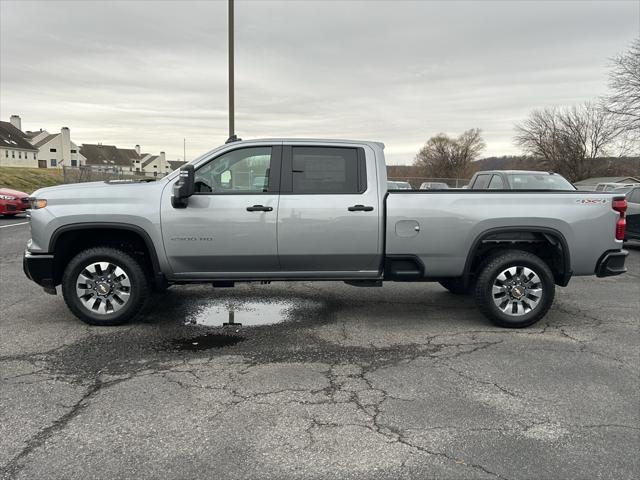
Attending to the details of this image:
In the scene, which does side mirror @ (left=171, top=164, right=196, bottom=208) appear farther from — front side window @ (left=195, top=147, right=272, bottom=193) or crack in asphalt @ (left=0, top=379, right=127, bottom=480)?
crack in asphalt @ (left=0, top=379, right=127, bottom=480)

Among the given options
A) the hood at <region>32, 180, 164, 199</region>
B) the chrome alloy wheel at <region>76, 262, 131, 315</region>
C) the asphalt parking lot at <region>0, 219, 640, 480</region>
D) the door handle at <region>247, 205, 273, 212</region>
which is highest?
the hood at <region>32, 180, 164, 199</region>

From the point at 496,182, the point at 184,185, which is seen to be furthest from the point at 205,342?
the point at 496,182

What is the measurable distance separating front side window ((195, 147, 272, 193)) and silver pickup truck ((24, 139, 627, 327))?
0.5 inches

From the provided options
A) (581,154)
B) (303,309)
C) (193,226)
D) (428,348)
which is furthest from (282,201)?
(581,154)

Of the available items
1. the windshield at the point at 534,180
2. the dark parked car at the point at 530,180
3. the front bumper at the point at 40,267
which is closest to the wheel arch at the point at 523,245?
the front bumper at the point at 40,267

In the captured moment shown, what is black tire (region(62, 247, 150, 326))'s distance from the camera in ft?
16.6

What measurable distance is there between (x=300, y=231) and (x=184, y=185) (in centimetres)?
126

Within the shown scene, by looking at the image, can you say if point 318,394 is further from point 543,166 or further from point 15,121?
point 15,121

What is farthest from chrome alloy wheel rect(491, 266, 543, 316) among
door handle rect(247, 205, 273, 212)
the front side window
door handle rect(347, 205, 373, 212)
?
the front side window

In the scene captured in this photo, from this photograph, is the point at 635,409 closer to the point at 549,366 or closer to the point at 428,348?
the point at 549,366

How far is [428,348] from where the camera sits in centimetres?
472

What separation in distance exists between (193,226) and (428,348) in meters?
2.68

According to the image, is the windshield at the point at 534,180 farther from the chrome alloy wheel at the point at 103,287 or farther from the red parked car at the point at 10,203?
the red parked car at the point at 10,203

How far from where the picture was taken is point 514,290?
5293 mm
